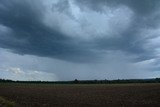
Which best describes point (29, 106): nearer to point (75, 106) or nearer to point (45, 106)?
point (45, 106)

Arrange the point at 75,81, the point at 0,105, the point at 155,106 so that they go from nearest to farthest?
the point at 0,105 < the point at 155,106 < the point at 75,81

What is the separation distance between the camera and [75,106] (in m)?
29.3

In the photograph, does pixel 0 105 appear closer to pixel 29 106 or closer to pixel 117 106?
pixel 29 106

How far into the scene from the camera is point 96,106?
95.6ft

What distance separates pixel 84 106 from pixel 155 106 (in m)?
7.38

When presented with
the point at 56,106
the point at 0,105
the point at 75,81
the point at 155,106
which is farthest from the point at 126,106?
the point at 75,81

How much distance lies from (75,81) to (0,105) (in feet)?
573

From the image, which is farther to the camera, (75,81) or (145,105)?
(75,81)

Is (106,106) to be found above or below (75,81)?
below

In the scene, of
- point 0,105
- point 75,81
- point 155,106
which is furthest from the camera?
point 75,81

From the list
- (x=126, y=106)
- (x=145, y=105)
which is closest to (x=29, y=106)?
(x=126, y=106)

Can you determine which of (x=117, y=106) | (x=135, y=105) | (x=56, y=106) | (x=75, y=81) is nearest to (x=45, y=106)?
(x=56, y=106)

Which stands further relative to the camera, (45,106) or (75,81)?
(75,81)

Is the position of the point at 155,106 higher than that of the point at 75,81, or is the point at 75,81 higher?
the point at 75,81
